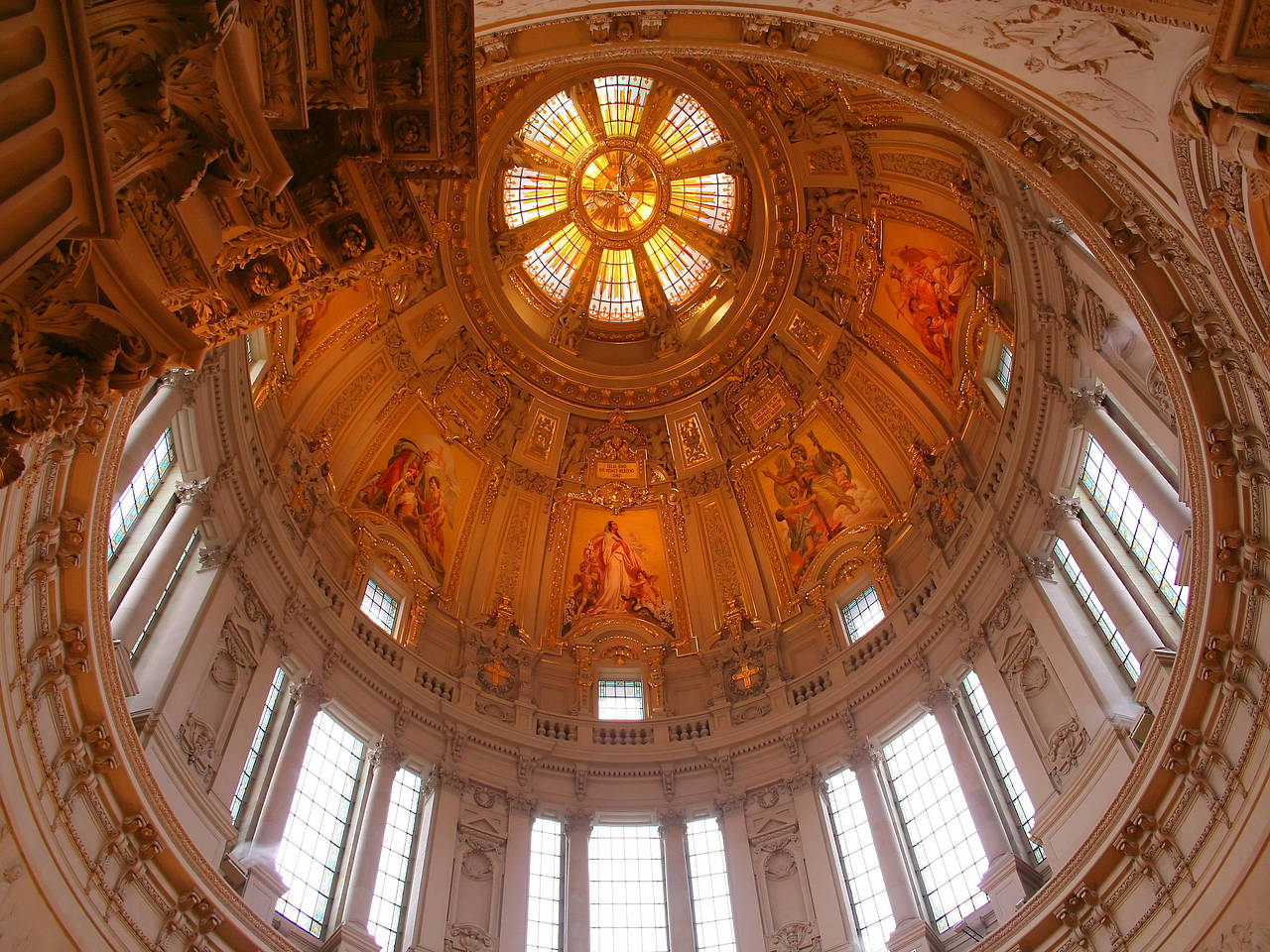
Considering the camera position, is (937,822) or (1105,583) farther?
(937,822)

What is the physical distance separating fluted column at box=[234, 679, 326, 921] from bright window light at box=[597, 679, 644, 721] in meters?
9.41

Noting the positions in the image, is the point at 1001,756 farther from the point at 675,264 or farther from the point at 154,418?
the point at 675,264

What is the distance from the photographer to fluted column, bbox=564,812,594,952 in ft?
72.4

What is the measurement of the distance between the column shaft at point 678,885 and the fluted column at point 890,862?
456 centimetres

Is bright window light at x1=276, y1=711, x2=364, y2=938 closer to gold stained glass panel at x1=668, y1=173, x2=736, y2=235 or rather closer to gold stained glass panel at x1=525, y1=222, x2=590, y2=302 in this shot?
gold stained glass panel at x1=525, y1=222, x2=590, y2=302

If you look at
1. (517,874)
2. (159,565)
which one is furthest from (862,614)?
(159,565)

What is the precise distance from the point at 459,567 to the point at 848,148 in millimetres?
16495

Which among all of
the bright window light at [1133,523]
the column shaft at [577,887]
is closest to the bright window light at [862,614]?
the bright window light at [1133,523]

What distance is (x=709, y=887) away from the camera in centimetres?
2327

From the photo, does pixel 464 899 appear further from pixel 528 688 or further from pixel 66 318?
pixel 66 318

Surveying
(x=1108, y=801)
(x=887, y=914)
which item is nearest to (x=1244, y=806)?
(x=1108, y=801)

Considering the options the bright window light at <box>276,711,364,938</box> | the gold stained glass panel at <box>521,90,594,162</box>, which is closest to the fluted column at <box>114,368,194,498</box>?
the bright window light at <box>276,711,364,938</box>

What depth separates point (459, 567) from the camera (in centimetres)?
2986

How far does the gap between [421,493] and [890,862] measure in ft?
54.0
